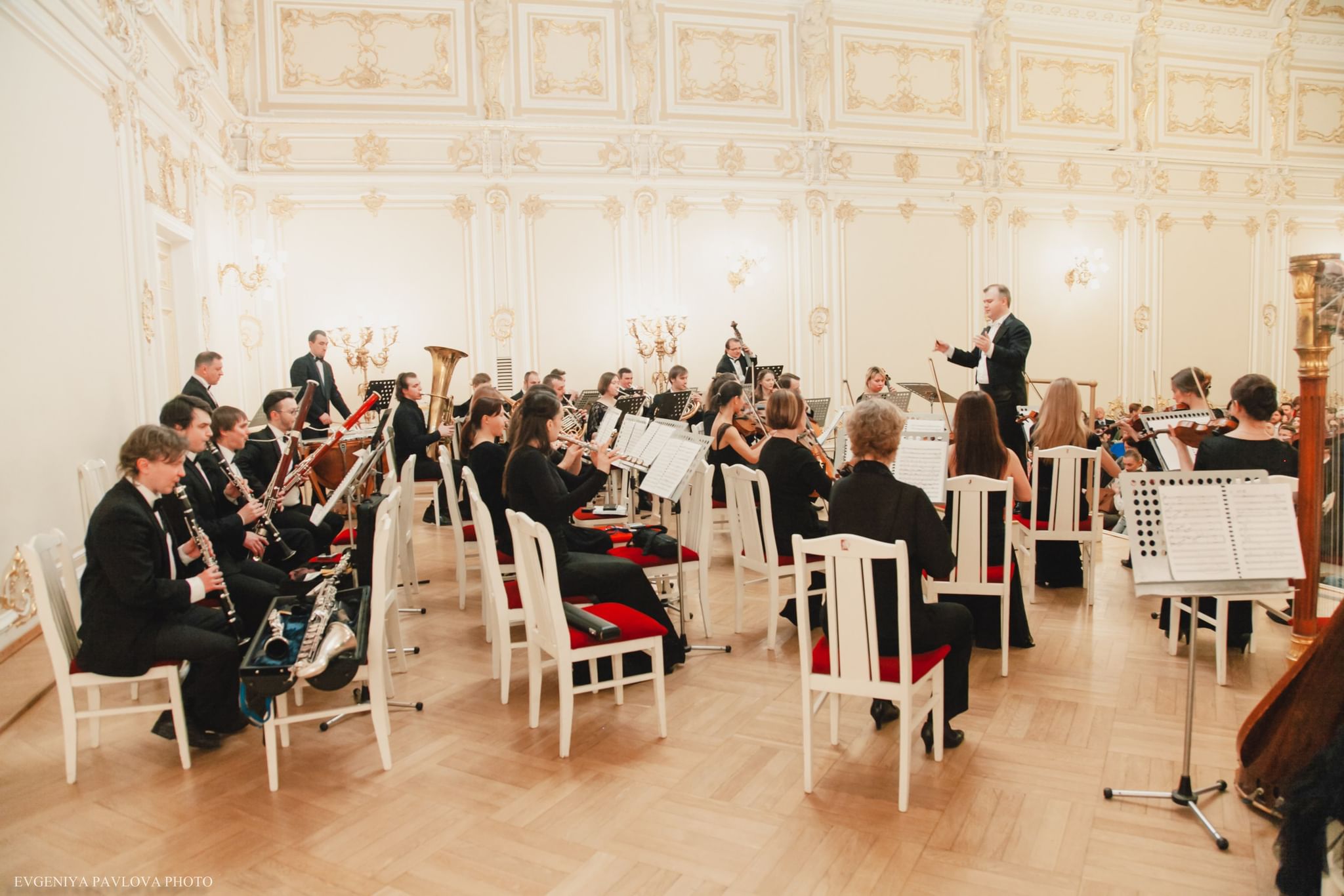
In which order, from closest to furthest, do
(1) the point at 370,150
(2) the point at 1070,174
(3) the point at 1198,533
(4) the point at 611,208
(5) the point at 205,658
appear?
(3) the point at 1198,533
(5) the point at 205,658
(1) the point at 370,150
(4) the point at 611,208
(2) the point at 1070,174

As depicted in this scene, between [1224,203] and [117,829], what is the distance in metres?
14.8

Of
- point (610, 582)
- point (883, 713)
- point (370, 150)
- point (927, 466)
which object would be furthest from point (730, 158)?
point (883, 713)

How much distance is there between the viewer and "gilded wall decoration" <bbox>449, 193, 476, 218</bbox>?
1007cm

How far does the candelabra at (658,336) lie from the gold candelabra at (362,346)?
2.83 m

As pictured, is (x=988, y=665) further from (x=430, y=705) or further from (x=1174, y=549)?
(x=430, y=705)

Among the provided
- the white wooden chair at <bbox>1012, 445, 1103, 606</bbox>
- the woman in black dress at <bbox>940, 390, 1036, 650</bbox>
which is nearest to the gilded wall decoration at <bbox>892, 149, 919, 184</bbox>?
the white wooden chair at <bbox>1012, 445, 1103, 606</bbox>

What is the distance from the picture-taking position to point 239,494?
449 centimetres

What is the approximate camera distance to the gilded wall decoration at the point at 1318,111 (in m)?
12.8

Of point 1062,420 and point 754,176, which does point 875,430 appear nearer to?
point 1062,420

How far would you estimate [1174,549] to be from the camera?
269cm

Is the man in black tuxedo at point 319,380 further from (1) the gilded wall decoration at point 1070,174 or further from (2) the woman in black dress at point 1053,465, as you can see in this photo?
(1) the gilded wall decoration at point 1070,174

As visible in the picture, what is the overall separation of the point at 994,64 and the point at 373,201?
8.12 meters

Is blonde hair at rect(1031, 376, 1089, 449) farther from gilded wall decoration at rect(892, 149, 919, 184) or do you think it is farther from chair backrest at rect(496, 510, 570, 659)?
gilded wall decoration at rect(892, 149, 919, 184)

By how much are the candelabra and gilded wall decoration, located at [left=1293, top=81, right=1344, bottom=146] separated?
10.0 metres
